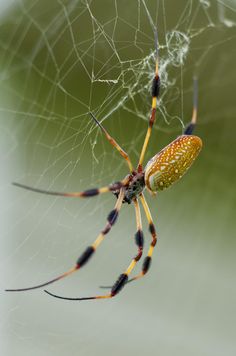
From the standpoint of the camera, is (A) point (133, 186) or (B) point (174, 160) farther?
(A) point (133, 186)

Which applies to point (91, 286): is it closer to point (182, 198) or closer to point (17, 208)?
point (17, 208)

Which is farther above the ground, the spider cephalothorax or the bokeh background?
the spider cephalothorax

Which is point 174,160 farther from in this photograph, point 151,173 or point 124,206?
point 124,206

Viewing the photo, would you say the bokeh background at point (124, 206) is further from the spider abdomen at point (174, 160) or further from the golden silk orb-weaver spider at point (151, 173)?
the spider abdomen at point (174, 160)

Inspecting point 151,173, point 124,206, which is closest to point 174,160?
point 151,173

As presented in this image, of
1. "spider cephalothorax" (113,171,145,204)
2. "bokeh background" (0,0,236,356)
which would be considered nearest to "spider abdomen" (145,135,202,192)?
"spider cephalothorax" (113,171,145,204)

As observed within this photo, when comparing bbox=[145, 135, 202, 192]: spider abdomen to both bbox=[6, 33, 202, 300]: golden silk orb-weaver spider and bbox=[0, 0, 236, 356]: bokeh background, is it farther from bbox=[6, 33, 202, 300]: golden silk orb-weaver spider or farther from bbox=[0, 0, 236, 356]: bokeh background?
bbox=[0, 0, 236, 356]: bokeh background

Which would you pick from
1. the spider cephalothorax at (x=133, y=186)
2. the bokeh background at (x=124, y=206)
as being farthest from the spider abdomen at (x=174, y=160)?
the bokeh background at (x=124, y=206)
